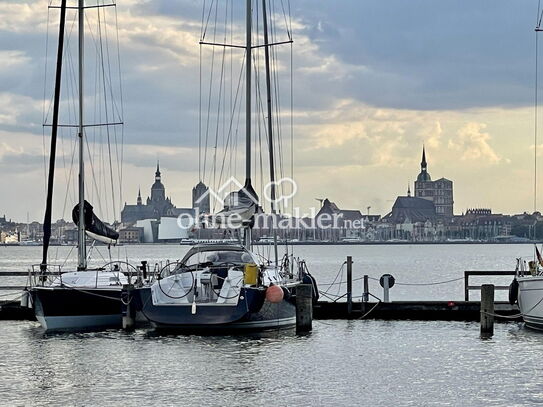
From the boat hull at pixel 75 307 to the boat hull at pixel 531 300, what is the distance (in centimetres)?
1241

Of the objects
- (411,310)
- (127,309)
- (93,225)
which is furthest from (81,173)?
(411,310)

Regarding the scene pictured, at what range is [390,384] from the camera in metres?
26.4

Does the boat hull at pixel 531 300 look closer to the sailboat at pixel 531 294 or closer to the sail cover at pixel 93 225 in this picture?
the sailboat at pixel 531 294

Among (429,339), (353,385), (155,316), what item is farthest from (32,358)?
(429,339)

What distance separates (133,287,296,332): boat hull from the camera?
108 feet

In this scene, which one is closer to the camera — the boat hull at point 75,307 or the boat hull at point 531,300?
the boat hull at point 531,300

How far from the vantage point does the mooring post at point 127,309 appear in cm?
3516

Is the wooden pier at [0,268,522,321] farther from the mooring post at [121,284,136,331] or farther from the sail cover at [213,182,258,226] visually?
the mooring post at [121,284,136,331]

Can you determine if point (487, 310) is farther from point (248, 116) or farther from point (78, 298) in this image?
point (78, 298)

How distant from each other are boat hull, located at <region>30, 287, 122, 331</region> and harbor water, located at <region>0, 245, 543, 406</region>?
690 millimetres

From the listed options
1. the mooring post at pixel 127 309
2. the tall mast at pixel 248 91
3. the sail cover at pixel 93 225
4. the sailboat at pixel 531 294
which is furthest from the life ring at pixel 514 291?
the sail cover at pixel 93 225

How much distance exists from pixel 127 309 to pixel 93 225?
5074mm

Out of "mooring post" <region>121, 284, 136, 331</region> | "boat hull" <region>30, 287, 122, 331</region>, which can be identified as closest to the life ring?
"mooring post" <region>121, 284, 136, 331</region>

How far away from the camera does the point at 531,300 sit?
1367 inches
